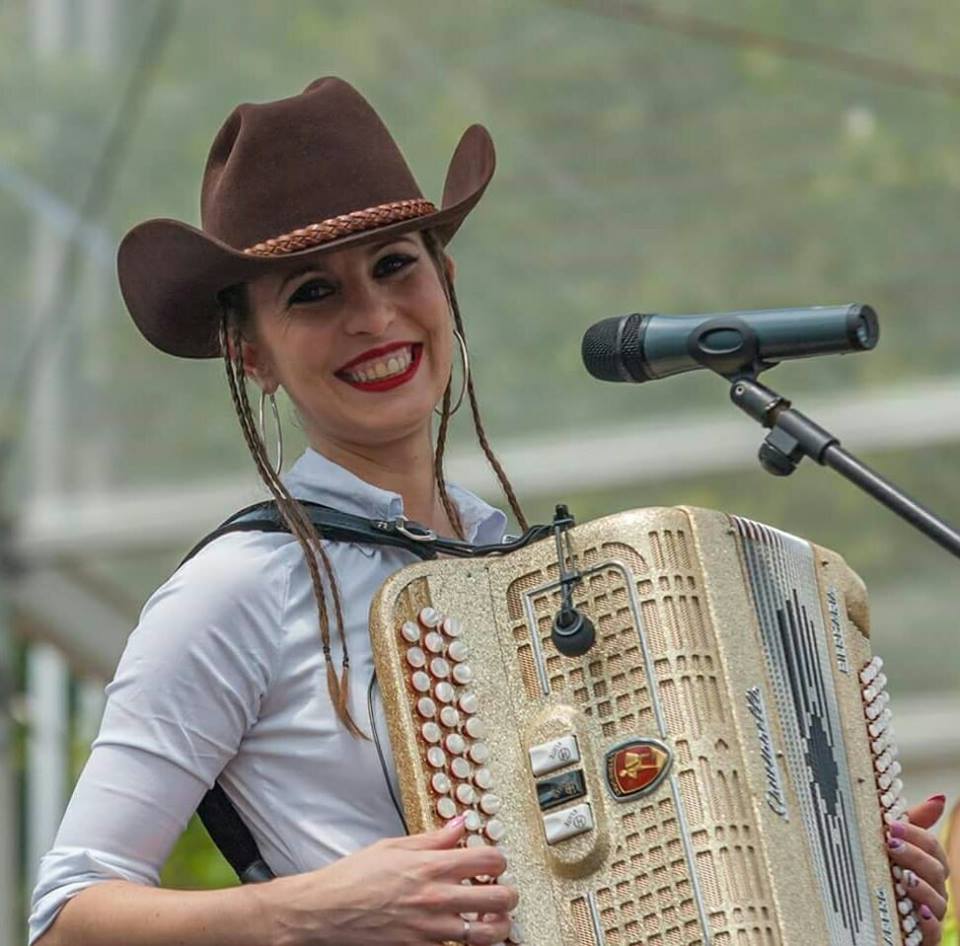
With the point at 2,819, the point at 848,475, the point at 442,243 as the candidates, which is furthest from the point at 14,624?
the point at 848,475

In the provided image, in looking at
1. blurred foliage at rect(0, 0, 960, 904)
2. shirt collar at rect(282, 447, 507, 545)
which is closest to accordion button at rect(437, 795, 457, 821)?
shirt collar at rect(282, 447, 507, 545)

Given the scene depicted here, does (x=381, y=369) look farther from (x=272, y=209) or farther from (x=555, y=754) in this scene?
(x=555, y=754)

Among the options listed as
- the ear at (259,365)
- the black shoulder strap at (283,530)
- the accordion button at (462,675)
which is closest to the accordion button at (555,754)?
the accordion button at (462,675)

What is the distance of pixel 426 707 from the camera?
90.0 inches

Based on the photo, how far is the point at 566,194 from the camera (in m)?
6.24

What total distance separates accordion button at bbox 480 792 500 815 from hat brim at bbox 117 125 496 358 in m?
0.66

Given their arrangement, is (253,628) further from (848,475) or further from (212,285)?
(848,475)

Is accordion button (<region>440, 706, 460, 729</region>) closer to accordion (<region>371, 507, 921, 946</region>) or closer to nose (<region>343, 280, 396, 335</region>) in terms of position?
accordion (<region>371, 507, 921, 946</region>)

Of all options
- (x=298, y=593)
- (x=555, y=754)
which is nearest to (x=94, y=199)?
(x=298, y=593)

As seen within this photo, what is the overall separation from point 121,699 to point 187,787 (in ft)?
0.39

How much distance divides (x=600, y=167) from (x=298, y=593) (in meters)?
3.94

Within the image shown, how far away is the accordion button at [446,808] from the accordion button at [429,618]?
186mm

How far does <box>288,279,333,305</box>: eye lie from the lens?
254 cm

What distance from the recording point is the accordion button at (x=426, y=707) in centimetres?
229
